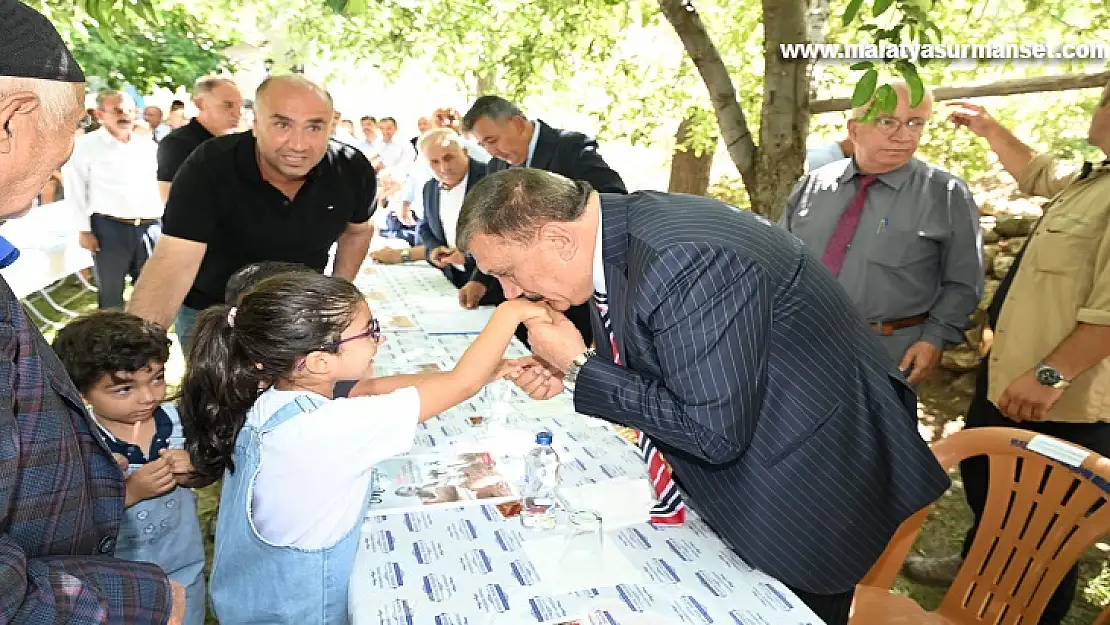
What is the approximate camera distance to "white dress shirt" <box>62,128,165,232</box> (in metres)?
6.10

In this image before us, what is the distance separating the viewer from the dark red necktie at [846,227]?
126 inches

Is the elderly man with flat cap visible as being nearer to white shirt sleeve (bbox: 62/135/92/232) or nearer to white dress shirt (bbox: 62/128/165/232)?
white dress shirt (bbox: 62/128/165/232)

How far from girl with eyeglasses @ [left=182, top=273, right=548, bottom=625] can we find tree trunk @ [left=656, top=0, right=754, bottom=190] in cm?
276

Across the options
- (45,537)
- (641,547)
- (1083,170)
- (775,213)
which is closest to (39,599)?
(45,537)

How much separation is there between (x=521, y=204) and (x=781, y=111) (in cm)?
260

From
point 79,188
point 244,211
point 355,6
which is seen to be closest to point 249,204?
point 244,211

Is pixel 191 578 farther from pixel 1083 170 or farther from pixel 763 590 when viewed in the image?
pixel 1083 170

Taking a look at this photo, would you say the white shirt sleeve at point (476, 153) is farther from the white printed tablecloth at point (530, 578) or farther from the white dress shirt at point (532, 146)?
the white printed tablecloth at point (530, 578)

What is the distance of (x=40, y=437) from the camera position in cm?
104

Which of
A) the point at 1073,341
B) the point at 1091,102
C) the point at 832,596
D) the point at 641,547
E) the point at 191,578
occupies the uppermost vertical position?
the point at 1091,102

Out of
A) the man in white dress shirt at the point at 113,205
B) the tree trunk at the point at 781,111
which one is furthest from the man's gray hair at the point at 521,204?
the man in white dress shirt at the point at 113,205

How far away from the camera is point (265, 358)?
5.21 ft

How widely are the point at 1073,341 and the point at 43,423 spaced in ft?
8.96

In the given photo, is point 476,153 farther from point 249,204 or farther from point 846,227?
point 846,227
